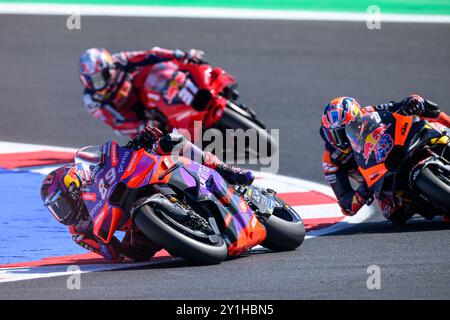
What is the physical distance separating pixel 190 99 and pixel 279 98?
3.68 meters

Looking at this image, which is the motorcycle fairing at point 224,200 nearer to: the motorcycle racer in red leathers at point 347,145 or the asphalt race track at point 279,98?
the asphalt race track at point 279,98

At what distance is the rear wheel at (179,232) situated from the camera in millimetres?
6637

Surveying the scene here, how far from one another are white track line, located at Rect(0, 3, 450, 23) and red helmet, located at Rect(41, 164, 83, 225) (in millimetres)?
12472

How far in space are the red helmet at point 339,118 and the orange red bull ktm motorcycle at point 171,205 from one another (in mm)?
1387

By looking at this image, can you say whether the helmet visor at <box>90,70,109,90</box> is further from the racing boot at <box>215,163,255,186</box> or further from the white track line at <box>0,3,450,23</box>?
the white track line at <box>0,3,450,23</box>

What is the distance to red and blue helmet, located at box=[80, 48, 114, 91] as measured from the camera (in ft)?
38.0


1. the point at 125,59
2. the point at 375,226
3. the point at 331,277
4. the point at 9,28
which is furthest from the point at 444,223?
the point at 9,28

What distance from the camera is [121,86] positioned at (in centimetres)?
1168

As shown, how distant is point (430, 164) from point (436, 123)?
1.94ft

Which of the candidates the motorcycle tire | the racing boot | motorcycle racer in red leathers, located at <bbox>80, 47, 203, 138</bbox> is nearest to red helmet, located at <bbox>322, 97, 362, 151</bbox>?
the racing boot

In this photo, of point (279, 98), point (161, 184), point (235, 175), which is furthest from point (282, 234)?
point (279, 98)

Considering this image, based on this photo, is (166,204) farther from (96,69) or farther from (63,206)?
(96,69)
